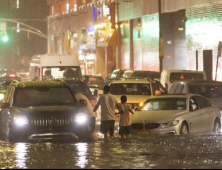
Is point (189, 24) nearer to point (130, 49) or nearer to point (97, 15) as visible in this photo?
point (130, 49)

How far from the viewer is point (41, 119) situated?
18.3m

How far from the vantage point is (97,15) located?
233 feet

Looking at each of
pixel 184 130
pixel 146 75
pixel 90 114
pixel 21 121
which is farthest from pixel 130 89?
pixel 146 75

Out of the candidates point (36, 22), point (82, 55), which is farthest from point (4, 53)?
point (82, 55)

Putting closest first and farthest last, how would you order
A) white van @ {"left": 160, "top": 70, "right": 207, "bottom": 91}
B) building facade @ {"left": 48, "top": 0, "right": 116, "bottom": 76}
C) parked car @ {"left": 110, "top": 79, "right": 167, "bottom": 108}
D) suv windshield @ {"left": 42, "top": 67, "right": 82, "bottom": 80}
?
parked car @ {"left": 110, "top": 79, "right": 167, "bottom": 108}, white van @ {"left": 160, "top": 70, "right": 207, "bottom": 91}, suv windshield @ {"left": 42, "top": 67, "right": 82, "bottom": 80}, building facade @ {"left": 48, "top": 0, "right": 116, "bottom": 76}

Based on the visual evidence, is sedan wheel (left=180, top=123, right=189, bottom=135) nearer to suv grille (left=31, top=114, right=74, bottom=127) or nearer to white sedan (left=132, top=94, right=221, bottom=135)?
white sedan (left=132, top=94, right=221, bottom=135)

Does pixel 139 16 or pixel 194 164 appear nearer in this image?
pixel 194 164

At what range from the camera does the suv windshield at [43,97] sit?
19.1m

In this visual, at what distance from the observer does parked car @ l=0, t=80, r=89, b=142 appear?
18.3 m

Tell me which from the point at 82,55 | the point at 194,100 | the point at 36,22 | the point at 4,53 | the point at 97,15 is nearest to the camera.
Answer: the point at 194,100

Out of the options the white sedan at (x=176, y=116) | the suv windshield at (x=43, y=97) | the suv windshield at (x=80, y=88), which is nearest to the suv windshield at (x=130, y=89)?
the suv windshield at (x=80, y=88)

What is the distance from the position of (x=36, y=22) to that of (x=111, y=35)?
45.3m

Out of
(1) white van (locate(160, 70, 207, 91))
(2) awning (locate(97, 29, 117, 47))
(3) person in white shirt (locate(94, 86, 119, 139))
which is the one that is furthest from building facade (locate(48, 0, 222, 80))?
(3) person in white shirt (locate(94, 86, 119, 139))

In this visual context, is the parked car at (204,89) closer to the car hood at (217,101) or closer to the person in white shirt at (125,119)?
the car hood at (217,101)
